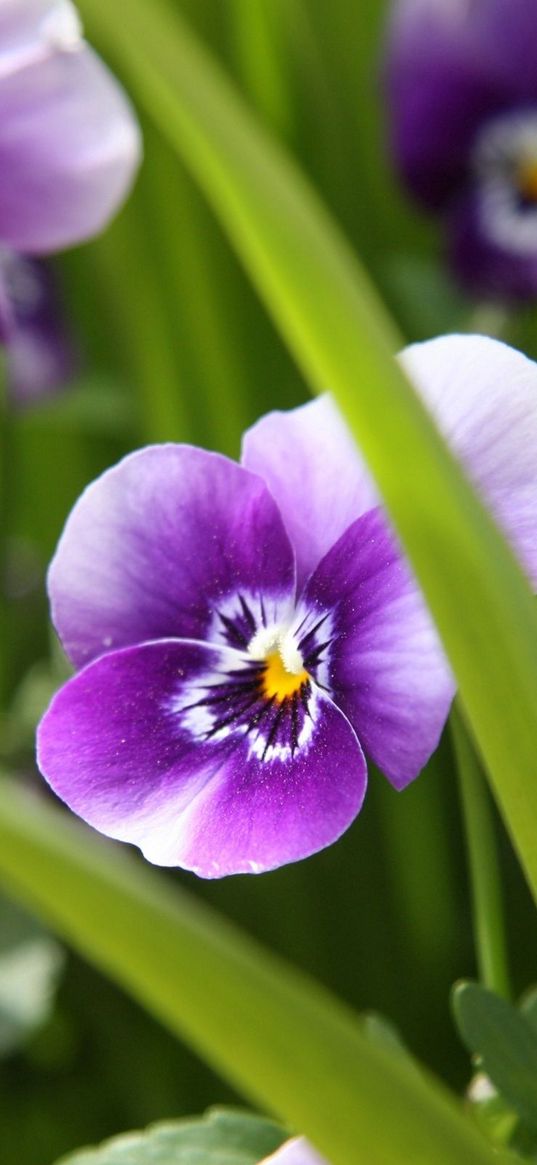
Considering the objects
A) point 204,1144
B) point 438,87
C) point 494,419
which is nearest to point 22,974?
point 204,1144

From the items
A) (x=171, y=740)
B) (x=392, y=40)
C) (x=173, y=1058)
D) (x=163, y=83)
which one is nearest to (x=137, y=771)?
(x=171, y=740)

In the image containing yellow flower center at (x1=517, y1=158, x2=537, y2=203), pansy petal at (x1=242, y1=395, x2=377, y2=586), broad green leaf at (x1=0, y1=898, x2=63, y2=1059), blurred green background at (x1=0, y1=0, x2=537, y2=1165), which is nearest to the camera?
pansy petal at (x1=242, y1=395, x2=377, y2=586)

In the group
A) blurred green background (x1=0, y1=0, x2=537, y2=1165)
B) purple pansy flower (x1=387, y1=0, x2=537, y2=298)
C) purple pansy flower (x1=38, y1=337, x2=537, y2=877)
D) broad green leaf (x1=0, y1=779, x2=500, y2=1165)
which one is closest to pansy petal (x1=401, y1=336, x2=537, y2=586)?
purple pansy flower (x1=38, y1=337, x2=537, y2=877)

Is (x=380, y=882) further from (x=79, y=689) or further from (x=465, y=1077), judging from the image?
(x=79, y=689)

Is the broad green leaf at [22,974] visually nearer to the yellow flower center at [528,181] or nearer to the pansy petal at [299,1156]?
the pansy petal at [299,1156]

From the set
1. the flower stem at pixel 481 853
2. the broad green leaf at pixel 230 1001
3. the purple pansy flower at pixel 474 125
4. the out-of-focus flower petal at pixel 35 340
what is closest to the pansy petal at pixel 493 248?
the purple pansy flower at pixel 474 125

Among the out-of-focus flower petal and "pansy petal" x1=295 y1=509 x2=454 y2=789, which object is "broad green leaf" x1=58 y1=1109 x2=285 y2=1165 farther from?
the out-of-focus flower petal
